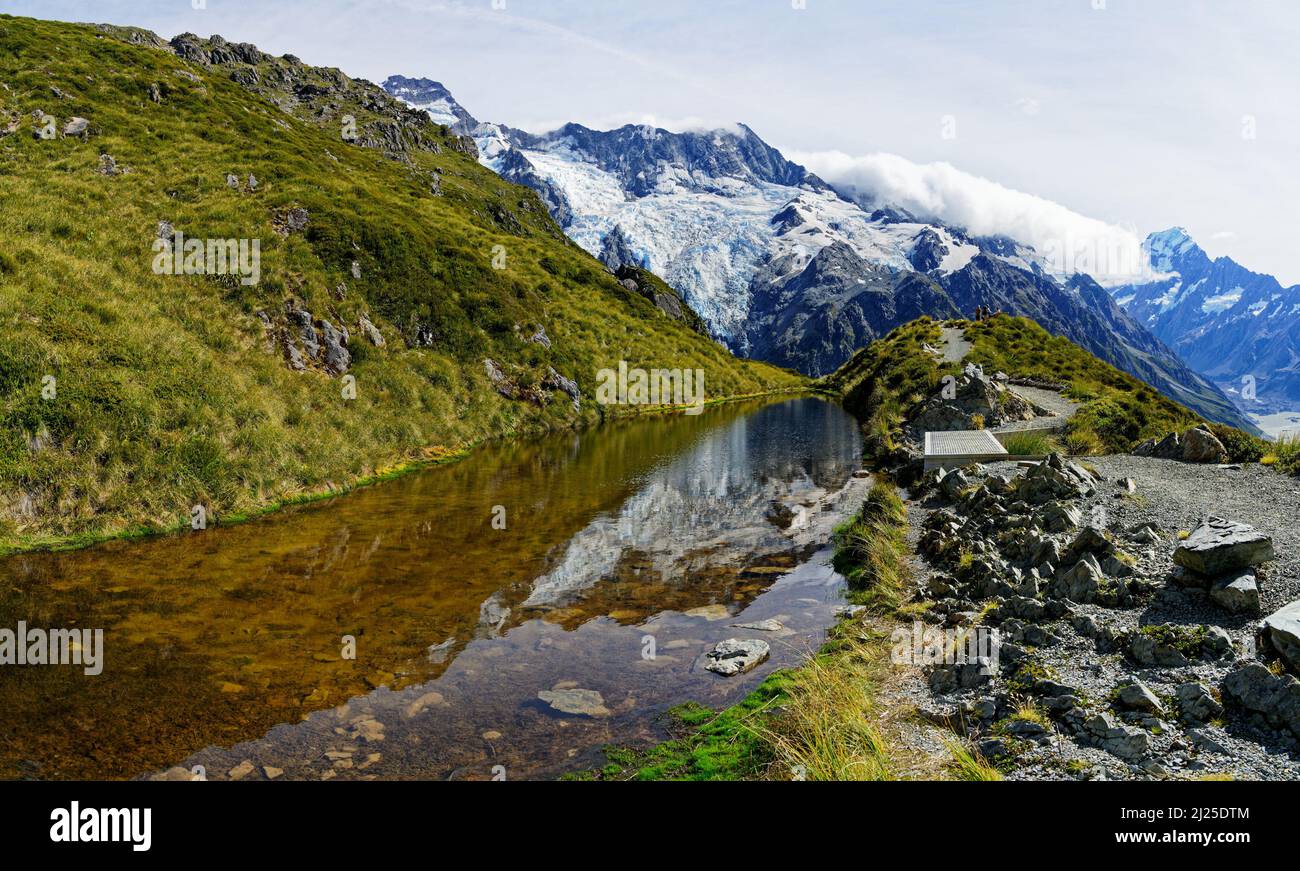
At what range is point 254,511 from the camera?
856 inches

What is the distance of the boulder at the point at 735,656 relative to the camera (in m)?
12.3

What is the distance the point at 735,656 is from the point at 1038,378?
4648 cm

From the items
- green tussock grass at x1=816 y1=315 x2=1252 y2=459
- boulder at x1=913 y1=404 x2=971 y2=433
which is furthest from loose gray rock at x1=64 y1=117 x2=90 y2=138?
boulder at x1=913 y1=404 x2=971 y2=433

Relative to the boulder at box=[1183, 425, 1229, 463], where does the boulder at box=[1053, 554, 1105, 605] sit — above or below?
below

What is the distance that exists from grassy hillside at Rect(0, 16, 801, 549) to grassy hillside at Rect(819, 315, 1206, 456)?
1016 inches

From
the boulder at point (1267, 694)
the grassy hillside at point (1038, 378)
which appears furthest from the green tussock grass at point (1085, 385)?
the boulder at point (1267, 694)

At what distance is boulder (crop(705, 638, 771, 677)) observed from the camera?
12.3m

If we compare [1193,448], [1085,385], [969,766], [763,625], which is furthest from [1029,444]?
[969,766]

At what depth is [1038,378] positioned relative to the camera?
4878 cm

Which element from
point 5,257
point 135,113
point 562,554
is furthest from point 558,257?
point 562,554

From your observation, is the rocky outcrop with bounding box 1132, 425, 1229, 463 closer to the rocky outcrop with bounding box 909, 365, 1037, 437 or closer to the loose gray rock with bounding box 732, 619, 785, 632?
the rocky outcrop with bounding box 909, 365, 1037, 437

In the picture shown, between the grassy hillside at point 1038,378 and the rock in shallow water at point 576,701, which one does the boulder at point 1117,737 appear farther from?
the grassy hillside at point 1038,378

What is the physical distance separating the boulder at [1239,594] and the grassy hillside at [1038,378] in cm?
1967

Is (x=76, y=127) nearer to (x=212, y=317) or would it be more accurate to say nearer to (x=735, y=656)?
(x=212, y=317)
